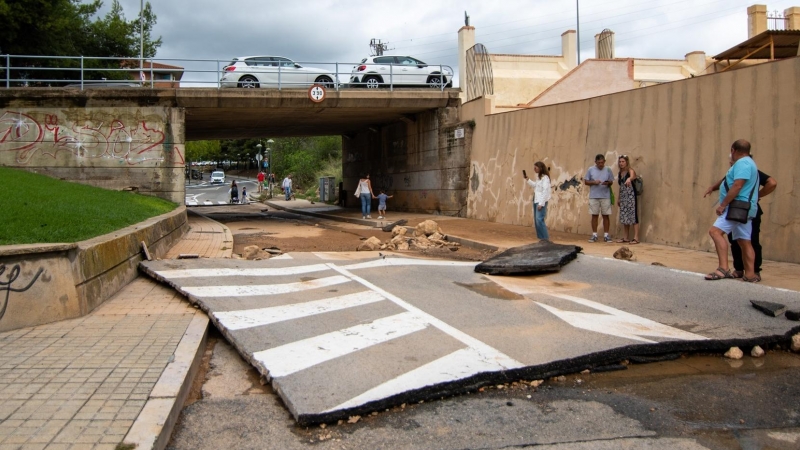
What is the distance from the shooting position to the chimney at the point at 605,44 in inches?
1064

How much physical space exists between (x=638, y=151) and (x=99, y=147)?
14501 millimetres

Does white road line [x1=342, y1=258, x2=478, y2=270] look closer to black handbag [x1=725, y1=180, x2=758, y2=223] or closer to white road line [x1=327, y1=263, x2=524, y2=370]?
white road line [x1=327, y1=263, x2=524, y2=370]

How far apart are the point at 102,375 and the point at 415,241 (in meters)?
9.39

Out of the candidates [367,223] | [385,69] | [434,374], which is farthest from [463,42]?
[434,374]

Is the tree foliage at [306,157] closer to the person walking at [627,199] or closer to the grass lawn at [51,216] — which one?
the grass lawn at [51,216]

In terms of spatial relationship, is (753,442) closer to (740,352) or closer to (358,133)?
(740,352)

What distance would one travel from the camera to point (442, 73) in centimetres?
2159

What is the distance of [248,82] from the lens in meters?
20.6

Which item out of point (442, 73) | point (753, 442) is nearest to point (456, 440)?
point (753, 442)

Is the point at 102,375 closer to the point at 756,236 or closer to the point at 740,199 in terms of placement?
the point at 740,199

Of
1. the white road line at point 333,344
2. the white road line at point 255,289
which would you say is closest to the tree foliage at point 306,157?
the white road line at point 255,289

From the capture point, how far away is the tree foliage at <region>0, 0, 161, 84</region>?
25.1 m

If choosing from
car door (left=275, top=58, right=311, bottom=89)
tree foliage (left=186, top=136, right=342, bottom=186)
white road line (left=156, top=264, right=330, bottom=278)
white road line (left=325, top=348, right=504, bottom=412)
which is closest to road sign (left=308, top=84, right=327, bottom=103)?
car door (left=275, top=58, right=311, bottom=89)

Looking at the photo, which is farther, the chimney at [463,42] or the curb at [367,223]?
the chimney at [463,42]
